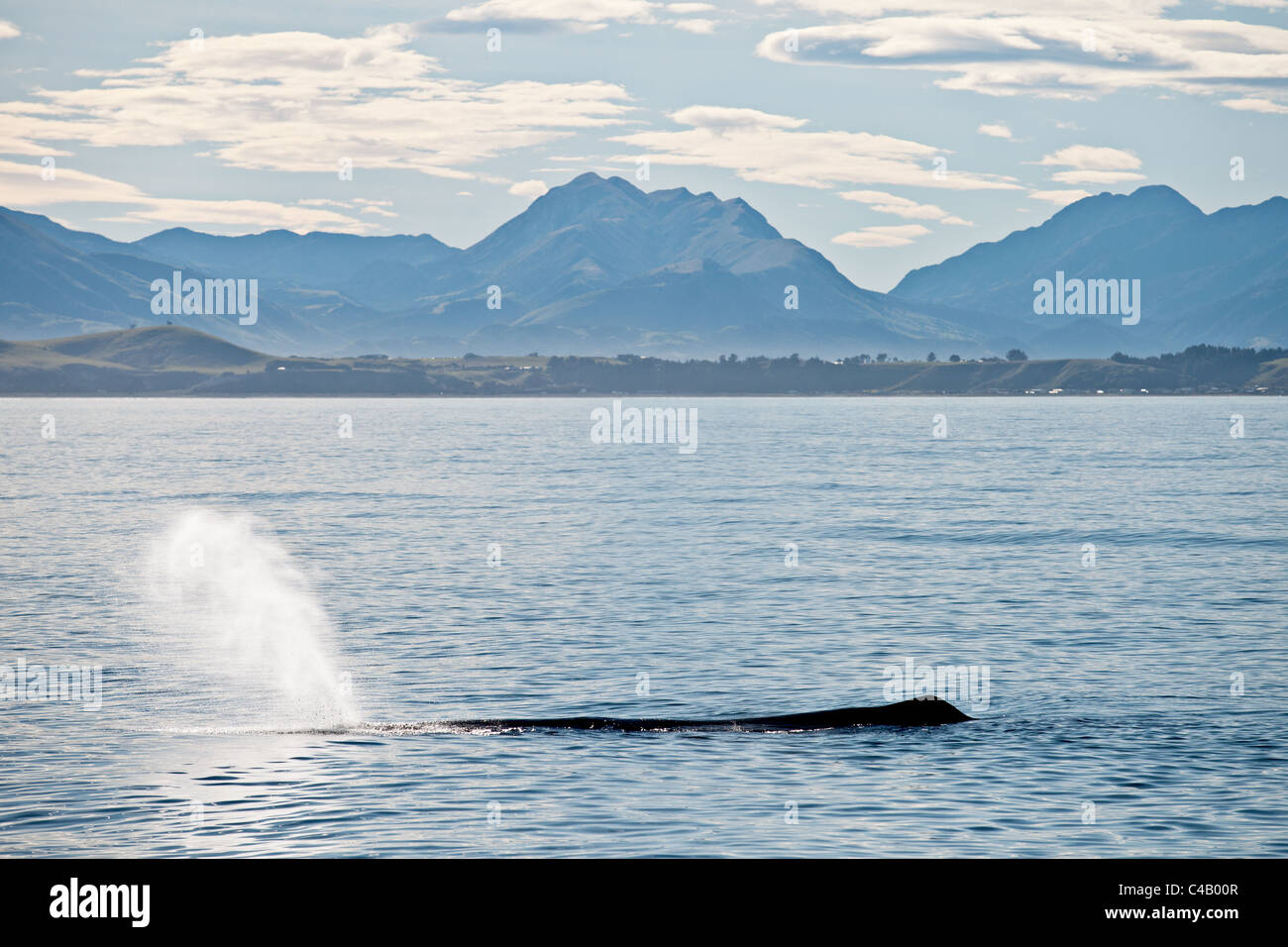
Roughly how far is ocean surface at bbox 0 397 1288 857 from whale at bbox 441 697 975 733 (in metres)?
0.68

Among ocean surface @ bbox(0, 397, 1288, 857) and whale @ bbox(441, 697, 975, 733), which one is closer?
ocean surface @ bbox(0, 397, 1288, 857)

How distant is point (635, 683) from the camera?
1673 inches

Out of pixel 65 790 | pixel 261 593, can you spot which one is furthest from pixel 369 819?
pixel 261 593

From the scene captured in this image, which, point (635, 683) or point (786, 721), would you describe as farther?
point (635, 683)

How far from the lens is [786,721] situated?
35.3 meters

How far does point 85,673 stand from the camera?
142 feet

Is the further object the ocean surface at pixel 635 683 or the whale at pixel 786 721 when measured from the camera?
the whale at pixel 786 721

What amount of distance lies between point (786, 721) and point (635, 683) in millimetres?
8253

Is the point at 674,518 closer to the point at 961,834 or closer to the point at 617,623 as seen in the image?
the point at 617,623

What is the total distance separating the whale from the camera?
3497 cm

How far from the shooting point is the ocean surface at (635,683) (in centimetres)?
2634

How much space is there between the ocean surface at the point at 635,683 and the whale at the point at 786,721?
683 millimetres

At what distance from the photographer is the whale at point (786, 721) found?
34969 millimetres

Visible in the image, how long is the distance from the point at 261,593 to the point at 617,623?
2235 cm
